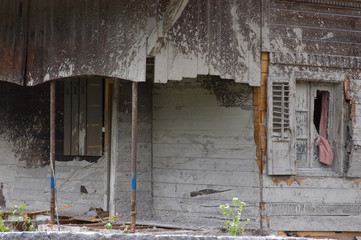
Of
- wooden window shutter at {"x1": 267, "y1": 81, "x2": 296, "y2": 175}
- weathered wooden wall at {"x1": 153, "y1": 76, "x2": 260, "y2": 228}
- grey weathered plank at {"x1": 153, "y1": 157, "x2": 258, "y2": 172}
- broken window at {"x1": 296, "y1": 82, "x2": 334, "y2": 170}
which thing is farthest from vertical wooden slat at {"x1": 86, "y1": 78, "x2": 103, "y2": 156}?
broken window at {"x1": 296, "y1": 82, "x2": 334, "y2": 170}

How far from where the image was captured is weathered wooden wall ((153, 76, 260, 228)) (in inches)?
355

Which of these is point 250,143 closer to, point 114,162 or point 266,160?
point 266,160

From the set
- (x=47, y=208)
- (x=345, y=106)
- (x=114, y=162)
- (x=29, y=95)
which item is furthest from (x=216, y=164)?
(x=29, y=95)

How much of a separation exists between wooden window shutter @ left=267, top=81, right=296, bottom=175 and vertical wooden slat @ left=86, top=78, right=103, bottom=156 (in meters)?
2.88

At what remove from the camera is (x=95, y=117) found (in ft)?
32.2

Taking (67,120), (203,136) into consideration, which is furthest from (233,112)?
(67,120)

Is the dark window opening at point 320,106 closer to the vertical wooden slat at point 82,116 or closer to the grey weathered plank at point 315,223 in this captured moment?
the grey weathered plank at point 315,223

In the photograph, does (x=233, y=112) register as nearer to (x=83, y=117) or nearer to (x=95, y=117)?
(x=95, y=117)

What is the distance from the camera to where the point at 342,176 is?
30.5 feet

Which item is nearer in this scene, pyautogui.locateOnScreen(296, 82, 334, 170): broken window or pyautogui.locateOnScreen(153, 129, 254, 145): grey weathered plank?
pyautogui.locateOnScreen(153, 129, 254, 145): grey weathered plank

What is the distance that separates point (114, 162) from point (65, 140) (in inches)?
49.3

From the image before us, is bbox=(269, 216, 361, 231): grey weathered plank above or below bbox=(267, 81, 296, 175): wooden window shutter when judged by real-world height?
below

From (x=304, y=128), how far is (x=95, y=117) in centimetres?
353

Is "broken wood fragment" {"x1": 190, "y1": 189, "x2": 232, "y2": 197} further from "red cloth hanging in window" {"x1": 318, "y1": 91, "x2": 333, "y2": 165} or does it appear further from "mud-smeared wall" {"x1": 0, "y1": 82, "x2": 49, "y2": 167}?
"mud-smeared wall" {"x1": 0, "y1": 82, "x2": 49, "y2": 167}
